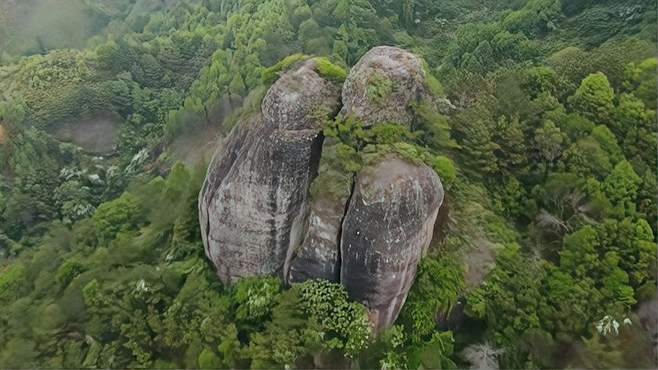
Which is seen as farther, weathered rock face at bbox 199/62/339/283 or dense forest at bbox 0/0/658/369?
weathered rock face at bbox 199/62/339/283

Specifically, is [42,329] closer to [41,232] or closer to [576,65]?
[41,232]

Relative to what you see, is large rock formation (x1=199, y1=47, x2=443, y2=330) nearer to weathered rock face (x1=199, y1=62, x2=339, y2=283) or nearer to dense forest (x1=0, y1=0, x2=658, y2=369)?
weathered rock face (x1=199, y1=62, x2=339, y2=283)

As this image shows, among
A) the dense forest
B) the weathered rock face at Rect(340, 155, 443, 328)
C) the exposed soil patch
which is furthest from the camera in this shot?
the exposed soil patch

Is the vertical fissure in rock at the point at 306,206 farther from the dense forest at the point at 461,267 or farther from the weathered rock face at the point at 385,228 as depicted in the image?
the weathered rock face at the point at 385,228

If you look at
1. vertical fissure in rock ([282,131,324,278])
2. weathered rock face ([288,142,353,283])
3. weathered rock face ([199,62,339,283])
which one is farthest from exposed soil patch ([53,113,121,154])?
weathered rock face ([288,142,353,283])

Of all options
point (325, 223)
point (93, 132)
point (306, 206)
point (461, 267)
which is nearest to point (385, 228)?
point (325, 223)

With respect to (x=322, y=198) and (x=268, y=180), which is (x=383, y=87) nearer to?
(x=322, y=198)

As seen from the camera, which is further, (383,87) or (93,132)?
(93,132)
